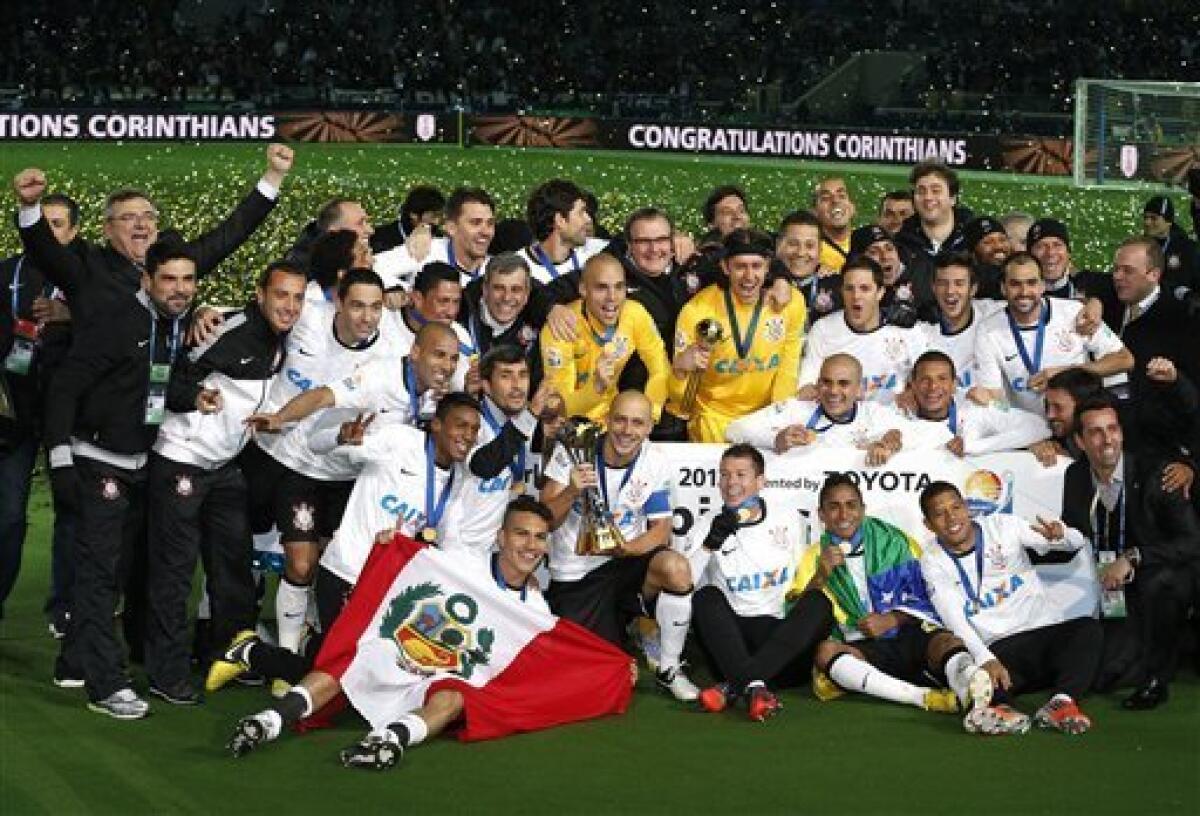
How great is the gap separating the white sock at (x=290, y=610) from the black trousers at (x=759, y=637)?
1799mm

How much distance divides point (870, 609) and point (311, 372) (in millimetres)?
2820

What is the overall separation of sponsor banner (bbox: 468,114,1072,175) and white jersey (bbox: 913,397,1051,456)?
22163 millimetres

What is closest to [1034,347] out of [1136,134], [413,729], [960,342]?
[960,342]

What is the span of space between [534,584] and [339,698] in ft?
3.34

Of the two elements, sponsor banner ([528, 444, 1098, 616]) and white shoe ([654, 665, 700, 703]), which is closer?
white shoe ([654, 665, 700, 703])

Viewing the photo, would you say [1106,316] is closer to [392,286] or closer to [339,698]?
[392,286]

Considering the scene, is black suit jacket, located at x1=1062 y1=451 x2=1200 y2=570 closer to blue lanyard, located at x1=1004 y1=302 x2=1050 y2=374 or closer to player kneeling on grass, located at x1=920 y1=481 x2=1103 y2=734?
player kneeling on grass, located at x1=920 y1=481 x2=1103 y2=734

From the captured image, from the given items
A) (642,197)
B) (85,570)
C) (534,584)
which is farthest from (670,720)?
(642,197)

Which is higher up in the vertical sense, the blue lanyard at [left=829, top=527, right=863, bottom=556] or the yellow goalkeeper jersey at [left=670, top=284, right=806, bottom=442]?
the yellow goalkeeper jersey at [left=670, top=284, right=806, bottom=442]

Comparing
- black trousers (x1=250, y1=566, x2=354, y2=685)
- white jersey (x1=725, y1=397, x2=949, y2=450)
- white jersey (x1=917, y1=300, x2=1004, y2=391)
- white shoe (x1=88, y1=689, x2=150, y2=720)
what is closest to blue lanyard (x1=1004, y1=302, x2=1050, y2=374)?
white jersey (x1=917, y1=300, x2=1004, y2=391)

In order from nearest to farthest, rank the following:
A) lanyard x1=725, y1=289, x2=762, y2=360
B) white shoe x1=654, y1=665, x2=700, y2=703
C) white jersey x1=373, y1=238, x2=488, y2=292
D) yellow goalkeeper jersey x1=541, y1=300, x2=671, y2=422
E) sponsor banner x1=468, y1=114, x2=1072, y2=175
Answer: white shoe x1=654, y1=665, x2=700, y2=703 < yellow goalkeeper jersey x1=541, y1=300, x2=671, y2=422 < lanyard x1=725, y1=289, x2=762, y2=360 < white jersey x1=373, y1=238, x2=488, y2=292 < sponsor banner x1=468, y1=114, x2=1072, y2=175

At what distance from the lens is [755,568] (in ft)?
34.0

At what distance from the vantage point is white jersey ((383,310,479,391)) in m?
10.8

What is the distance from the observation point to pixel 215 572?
34.4ft
